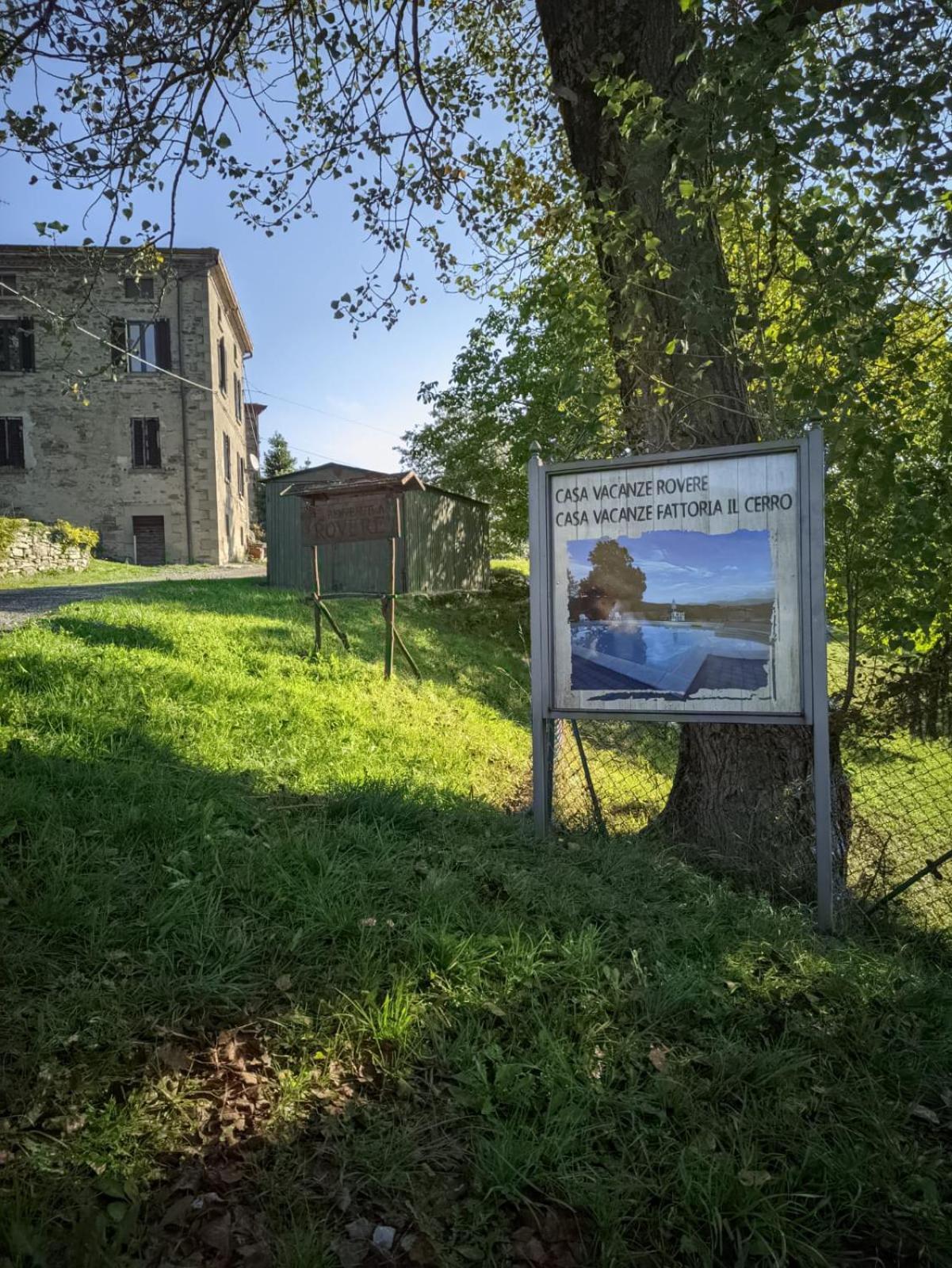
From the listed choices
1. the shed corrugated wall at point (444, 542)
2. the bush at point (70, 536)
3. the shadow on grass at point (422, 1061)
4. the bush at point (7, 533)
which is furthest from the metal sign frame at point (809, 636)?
the bush at point (70, 536)

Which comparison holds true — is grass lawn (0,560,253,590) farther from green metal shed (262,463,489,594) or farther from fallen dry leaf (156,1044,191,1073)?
fallen dry leaf (156,1044,191,1073)

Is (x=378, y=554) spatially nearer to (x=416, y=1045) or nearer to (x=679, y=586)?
(x=679, y=586)

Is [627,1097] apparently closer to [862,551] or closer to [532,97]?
[862,551]

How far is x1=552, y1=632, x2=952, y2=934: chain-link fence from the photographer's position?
14.9 feet

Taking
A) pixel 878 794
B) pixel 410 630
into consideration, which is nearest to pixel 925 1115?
pixel 878 794

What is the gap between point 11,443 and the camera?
86.1ft

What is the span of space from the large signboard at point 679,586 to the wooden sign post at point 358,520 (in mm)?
4864

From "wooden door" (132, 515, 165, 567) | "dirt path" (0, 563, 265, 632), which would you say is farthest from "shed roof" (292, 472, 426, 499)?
"wooden door" (132, 515, 165, 567)

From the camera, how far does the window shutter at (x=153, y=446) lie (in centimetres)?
2656

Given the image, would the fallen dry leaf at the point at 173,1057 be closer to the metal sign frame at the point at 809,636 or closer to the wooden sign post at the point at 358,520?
the metal sign frame at the point at 809,636

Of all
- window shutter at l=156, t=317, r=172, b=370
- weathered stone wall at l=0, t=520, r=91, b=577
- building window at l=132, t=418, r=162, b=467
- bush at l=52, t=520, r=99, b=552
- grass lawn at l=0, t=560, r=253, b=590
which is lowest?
grass lawn at l=0, t=560, r=253, b=590

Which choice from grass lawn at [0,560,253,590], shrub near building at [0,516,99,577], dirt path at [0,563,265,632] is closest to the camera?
dirt path at [0,563,265,632]

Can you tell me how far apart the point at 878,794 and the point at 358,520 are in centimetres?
649

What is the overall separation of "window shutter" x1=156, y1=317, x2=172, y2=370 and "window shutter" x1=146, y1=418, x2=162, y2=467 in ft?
6.90
